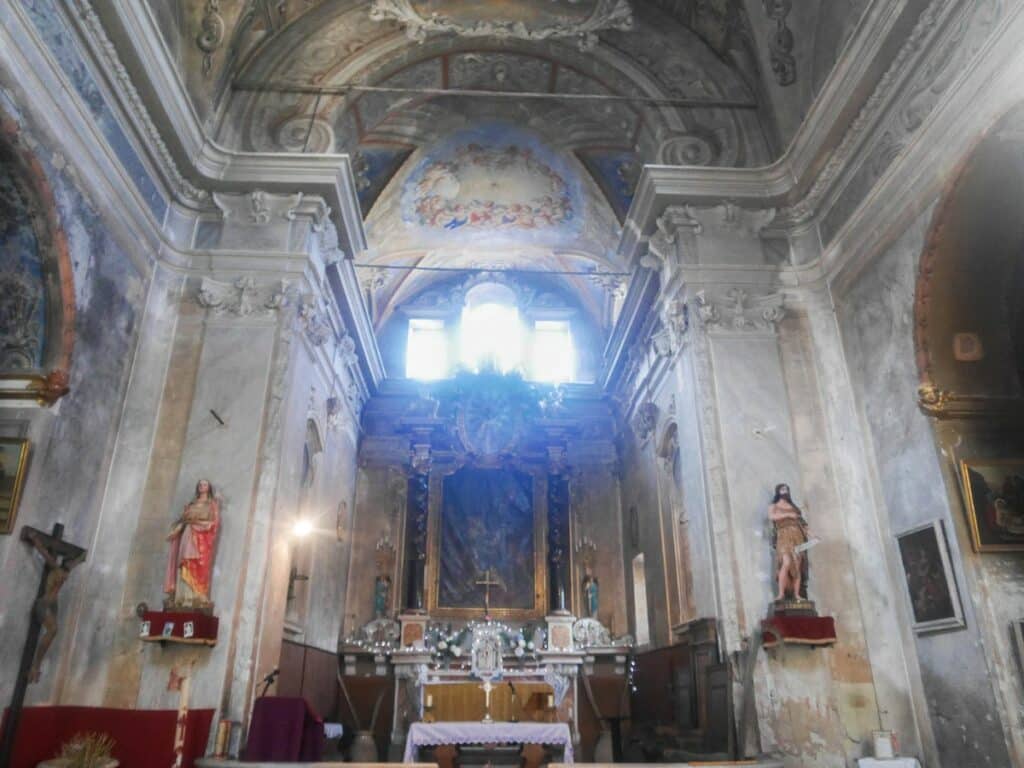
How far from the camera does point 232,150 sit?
945 cm

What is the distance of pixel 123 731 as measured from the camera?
6316 mm

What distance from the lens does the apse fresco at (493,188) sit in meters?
12.4

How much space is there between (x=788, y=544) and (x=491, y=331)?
9610 millimetres

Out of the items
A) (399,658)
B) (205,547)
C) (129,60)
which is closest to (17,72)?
(129,60)

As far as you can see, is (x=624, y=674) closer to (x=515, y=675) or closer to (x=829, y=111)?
(x=515, y=675)

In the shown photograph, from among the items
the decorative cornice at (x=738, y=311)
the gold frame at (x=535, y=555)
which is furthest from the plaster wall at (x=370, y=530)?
the decorative cornice at (x=738, y=311)

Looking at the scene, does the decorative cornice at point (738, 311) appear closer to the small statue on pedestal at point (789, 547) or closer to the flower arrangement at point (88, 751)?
the small statue on pedestal at point (789, 547)

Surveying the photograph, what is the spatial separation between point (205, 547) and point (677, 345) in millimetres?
5879

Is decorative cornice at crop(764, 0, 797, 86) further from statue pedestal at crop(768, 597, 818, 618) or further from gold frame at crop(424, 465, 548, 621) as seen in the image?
gold frame at crop(424, 465, 548, 621)

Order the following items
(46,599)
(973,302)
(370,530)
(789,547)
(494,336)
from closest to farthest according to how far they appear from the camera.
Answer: (46,599)
(973,302)
(789,547)
(370,530)
(494,336)

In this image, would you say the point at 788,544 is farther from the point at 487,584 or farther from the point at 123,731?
the point at 487,584

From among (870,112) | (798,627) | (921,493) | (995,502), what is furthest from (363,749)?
(870,112)

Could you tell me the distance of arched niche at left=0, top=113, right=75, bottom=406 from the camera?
6.27 meters

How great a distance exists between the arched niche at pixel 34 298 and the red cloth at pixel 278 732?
3.31m
